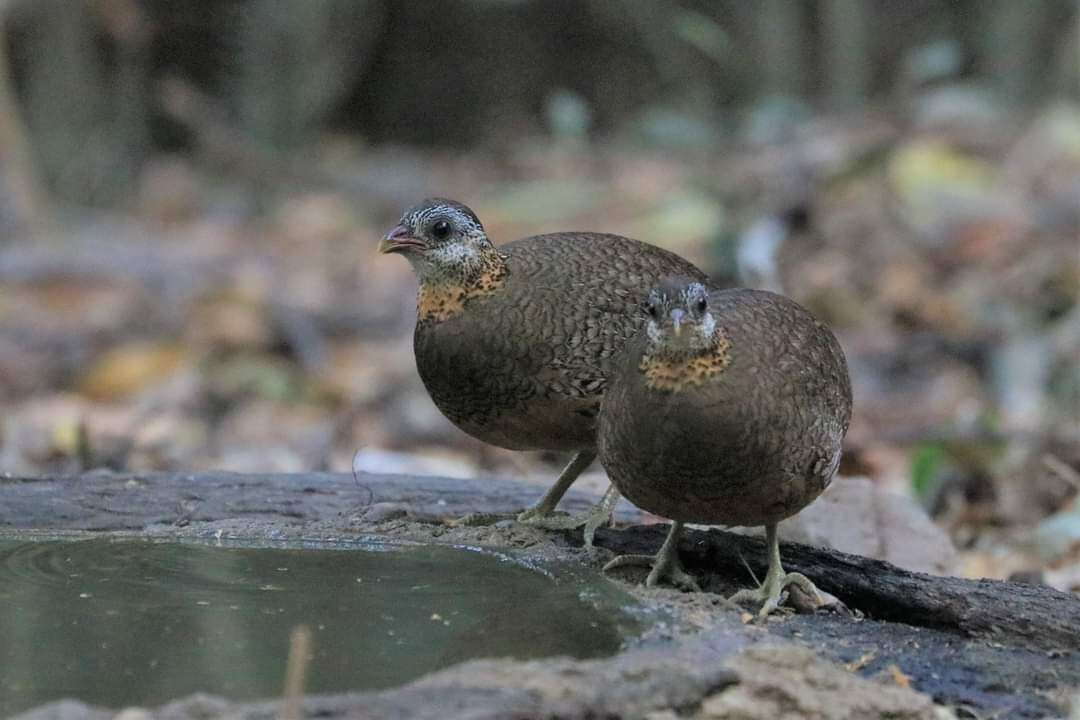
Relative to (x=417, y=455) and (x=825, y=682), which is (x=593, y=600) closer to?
(x=825, y=682)

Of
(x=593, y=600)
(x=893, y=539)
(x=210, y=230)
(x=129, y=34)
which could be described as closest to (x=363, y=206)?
(x=210, y=230)

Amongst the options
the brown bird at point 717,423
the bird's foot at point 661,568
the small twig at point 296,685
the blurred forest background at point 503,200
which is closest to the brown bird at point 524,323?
the bird's foot at point 661,568

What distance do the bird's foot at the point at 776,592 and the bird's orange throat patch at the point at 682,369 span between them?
56 centimetres

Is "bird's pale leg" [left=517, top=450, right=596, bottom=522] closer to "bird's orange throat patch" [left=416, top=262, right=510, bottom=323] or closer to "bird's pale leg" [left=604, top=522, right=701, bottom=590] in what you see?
"bird's orange throat patch" [left=416, top=262, right=510, bottom=323]

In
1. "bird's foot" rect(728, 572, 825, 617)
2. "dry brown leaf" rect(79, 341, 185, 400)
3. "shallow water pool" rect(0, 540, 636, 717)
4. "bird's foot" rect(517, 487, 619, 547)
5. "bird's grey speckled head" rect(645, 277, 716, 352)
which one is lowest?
"shallow water pool" rect(0, 540, 636, 717)

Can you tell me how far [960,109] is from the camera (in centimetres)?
1316

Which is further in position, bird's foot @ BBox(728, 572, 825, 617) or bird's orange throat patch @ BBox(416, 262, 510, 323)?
bird's orange throat patch @ BBox(416, 262, 510, 323)

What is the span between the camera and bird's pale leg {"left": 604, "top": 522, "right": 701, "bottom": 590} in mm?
4074

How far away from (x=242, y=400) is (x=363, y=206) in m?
5.15

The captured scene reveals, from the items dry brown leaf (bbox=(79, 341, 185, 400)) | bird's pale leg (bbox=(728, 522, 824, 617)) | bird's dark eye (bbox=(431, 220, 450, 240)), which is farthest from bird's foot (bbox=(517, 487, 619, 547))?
dry brown leaf (bbox=(79, 341, 185, 400))

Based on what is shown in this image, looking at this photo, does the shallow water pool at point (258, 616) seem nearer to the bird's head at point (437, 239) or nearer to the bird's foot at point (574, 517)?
the bird's foot at point (574, 517)

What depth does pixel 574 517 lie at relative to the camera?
4.98 meters

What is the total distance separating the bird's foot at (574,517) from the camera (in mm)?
4705

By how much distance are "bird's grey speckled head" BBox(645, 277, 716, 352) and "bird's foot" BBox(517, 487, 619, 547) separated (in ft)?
3.02
